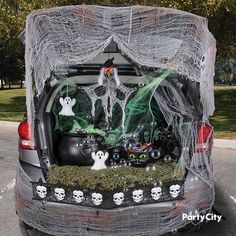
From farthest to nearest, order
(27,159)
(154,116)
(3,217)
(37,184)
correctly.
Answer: (3,217)
(154,116)
(27,159)
(37,184)

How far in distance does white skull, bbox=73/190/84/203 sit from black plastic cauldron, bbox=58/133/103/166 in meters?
0.65

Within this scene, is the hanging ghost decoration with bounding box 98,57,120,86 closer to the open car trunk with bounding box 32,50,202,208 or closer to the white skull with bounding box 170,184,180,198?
the open car trunk with bounding box 32,50,202,208

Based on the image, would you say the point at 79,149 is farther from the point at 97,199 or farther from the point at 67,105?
the point at 97,199

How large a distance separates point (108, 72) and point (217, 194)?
2598mm

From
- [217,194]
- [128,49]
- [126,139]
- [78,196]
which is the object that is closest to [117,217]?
[78,196]

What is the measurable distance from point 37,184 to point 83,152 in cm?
67

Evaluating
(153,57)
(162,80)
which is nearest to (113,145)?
(162,80)

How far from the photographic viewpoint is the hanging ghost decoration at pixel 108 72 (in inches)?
167

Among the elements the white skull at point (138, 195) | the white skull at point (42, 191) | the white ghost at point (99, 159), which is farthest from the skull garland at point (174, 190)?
the white skull at point (42, 191)

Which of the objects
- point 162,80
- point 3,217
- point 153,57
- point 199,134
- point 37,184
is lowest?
point 3,217

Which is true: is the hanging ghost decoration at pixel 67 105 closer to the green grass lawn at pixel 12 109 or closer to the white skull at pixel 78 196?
the white skull at pixel 78 196

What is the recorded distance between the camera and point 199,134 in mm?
4027

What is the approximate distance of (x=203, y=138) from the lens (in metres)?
4.04

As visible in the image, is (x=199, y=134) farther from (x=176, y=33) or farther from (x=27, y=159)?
(x=27, y=159)
